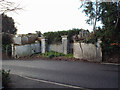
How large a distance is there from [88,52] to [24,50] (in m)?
9.10

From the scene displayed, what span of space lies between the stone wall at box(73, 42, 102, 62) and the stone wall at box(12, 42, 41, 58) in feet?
22.2

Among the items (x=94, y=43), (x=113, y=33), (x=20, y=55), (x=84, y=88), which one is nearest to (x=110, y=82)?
(x=84, y=88)

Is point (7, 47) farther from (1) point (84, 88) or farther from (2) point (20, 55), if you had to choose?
(1) point (84, 88)

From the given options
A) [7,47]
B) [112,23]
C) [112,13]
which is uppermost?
[112,13]

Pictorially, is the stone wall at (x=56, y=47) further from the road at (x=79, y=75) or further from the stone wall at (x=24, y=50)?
the road at (x=79, y=75)

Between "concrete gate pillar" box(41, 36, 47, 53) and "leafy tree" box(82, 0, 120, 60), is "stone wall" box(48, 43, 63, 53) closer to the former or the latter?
"concrete gate pillar" box(41, 36, 47, 53)

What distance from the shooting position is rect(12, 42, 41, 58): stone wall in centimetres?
1585

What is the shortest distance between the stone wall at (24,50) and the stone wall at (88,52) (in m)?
6.77

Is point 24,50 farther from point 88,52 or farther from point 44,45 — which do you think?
point 88,52

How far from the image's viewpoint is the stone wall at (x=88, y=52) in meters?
11.2

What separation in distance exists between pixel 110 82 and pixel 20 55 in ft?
42.3

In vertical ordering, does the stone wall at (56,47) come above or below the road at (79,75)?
above

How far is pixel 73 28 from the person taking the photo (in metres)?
16.7

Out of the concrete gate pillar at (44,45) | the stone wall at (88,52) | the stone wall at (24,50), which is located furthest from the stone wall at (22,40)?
the stone wall at (88,52)
